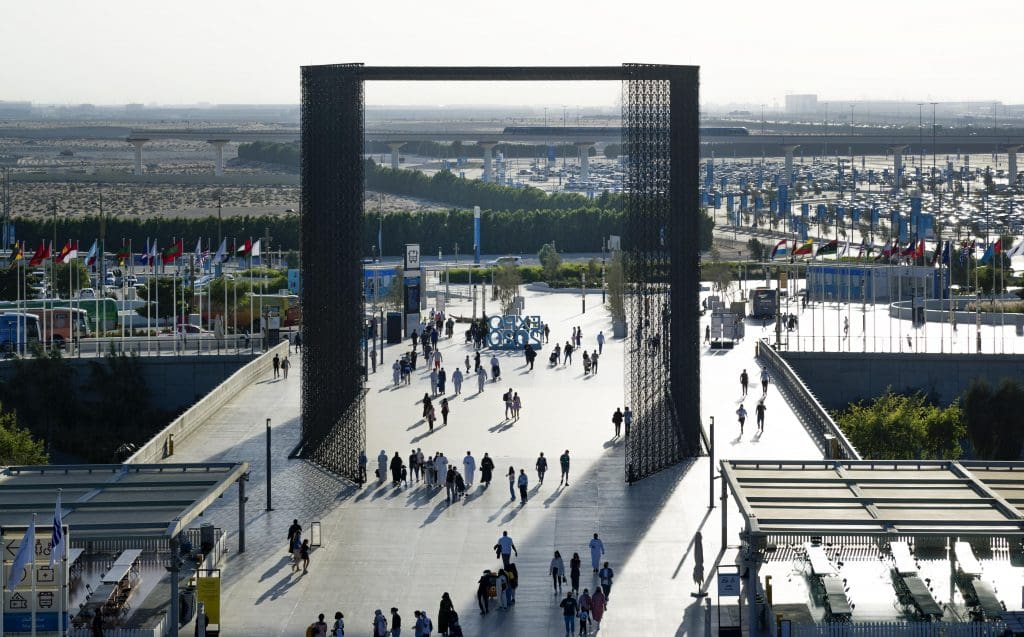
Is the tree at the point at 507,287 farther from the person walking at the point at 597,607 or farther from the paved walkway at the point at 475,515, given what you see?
the person walking at the point at 597,607

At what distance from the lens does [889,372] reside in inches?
1987

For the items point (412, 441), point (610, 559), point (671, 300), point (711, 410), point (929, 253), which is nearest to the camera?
point (610, 559)

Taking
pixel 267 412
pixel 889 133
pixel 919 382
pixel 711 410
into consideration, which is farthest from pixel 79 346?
pixel 889 133

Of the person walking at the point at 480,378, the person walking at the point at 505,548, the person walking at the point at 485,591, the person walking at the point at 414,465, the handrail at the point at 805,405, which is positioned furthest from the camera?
the person walking at the point at 480,378

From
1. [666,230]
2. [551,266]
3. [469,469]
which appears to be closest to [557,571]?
[469,469]

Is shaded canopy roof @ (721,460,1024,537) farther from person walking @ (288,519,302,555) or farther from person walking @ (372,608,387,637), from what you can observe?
person walking @ (288,519,302,555)

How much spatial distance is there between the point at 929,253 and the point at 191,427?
44.6 m

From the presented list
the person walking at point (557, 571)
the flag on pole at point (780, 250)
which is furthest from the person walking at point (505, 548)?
the flag on pole at point (780, 250)

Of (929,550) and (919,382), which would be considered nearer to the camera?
(929,550)

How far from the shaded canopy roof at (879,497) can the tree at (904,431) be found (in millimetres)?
12081

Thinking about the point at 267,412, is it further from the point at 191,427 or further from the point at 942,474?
the point at 942,474

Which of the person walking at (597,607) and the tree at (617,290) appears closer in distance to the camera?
the person walking at (597,607)

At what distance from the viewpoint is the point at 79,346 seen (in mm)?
52531

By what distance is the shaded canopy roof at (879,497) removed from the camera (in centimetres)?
2319
